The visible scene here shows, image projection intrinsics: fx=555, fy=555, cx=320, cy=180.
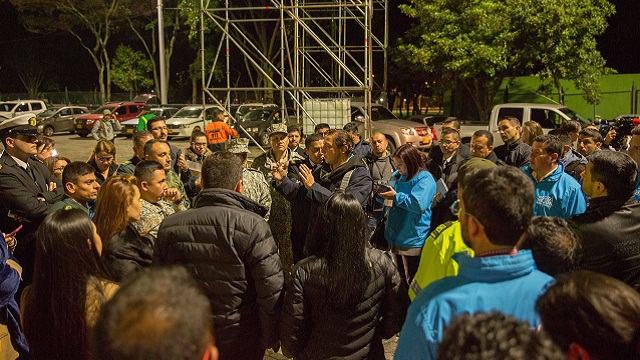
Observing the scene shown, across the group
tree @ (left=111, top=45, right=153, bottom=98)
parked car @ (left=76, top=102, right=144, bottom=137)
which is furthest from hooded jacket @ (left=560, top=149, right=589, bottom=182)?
tree @ (left=111, top=45, right=153, bottom=98)

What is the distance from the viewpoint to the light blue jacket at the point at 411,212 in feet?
15.1

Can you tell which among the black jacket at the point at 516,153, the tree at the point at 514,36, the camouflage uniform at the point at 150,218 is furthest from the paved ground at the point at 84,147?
the camouflage uniform at the point at 150,218

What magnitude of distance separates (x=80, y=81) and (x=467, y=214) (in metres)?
52.3

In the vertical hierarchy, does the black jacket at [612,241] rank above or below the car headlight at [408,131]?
below

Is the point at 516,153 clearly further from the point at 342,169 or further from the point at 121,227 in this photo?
the point at 121,227

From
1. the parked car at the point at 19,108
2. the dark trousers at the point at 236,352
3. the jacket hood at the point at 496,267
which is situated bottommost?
the dark trousers at the point at 236,352

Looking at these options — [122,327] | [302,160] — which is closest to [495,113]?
[302,160]

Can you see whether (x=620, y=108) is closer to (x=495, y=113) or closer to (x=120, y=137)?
(x=495, y=113)

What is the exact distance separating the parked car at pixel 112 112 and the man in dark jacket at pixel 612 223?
2646 cm

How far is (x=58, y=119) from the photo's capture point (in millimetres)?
28281

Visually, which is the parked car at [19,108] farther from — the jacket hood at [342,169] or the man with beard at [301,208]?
the jacket hood at [342,169]

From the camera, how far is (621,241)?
10.4 ft

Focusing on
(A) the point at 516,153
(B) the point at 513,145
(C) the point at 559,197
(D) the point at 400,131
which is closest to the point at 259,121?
(D) the point at 400,131

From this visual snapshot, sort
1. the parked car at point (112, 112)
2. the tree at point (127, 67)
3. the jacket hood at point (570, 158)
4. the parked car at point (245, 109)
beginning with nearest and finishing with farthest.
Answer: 1. the jacket hood at point (570, 158)
2. the parked car at point (245, 109)
3. the parked car at point (112, 112)
4. the tree at point (127, 67)
